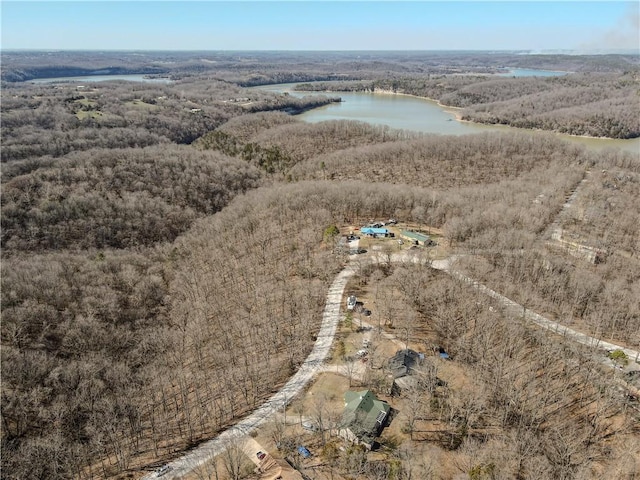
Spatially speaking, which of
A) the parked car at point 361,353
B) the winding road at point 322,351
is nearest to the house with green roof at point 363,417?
the winding road at point 322,351

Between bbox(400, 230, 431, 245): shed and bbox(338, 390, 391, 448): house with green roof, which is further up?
bbox(400, 230, 431, 245): shed

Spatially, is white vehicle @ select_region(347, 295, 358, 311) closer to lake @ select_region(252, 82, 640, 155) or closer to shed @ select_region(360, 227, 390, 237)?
shed @ select_region(360, 227, 390, 237)

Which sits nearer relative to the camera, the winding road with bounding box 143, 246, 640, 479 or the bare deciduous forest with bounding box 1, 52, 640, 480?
the winding road with bounding box 143, 246, 640, 479

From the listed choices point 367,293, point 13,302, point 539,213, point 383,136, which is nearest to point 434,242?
point 367,293

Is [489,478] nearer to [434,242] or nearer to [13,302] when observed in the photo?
[434,242]

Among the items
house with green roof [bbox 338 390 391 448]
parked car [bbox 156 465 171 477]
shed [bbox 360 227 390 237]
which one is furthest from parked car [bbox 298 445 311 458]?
shed [bbox 360 227 390 237]

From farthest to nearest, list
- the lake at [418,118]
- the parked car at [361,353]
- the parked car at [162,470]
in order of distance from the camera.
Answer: the lake at [418,118]
the parked car at [361,353]
the parked car at [162,470]

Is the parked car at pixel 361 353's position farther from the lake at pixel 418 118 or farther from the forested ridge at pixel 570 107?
the forested ridge at pixel 570 107
